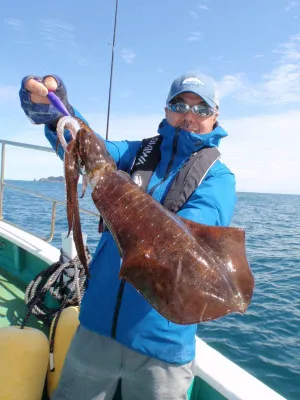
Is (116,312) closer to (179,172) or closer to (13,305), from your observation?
(179,172)

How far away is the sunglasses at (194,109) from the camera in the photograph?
293cm

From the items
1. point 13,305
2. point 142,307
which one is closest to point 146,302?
point 142,307

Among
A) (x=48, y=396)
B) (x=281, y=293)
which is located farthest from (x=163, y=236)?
(x=281, y=293)

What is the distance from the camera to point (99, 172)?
2314 mm

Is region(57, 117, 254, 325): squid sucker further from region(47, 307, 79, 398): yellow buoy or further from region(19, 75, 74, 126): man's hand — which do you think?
region(47, 307, 79, 398): yellow buoy

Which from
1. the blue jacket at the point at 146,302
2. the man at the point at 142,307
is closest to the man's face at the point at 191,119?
the man at the point at 142,307

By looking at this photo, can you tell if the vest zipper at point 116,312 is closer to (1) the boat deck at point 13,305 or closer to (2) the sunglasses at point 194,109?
(2) the sunglasses at point 194,109

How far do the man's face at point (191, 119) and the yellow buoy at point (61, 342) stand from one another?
2336 mm

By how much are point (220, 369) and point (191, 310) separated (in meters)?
1.75

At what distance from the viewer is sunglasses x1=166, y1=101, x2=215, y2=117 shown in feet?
9.62

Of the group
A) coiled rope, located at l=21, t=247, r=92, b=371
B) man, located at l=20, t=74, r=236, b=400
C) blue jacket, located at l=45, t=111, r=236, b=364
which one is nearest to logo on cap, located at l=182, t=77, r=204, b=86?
man, located at l=20, t=74, r=236, b=400

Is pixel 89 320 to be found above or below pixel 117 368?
above

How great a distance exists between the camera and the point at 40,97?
8.86 ft

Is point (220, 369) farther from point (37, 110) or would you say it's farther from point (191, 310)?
point (37, 110)
